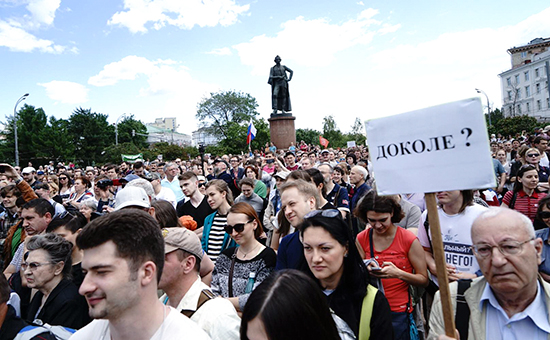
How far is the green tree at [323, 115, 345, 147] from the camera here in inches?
1803

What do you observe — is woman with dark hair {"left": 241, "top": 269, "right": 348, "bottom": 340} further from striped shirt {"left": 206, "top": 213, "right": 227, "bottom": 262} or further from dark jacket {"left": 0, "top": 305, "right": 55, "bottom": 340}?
striped shirt {"left": 206, "top": 213, "right": 227, "bottom": 262}

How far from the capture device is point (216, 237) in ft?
15.0

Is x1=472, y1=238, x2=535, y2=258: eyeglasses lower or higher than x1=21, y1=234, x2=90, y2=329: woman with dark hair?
higher

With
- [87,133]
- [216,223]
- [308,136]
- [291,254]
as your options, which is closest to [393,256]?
[291,254]

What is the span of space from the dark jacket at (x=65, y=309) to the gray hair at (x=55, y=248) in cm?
17

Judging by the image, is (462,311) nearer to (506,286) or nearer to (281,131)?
(506,286)

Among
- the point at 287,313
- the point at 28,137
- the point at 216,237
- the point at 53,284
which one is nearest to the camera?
the point at 287,313

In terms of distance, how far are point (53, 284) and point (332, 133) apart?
45609mm

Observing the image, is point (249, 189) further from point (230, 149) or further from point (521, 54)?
point (521, 54)

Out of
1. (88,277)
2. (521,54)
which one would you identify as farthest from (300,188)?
(521,54)

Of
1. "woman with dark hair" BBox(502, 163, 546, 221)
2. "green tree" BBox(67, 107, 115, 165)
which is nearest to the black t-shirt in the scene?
"woman with dark hair" BBox(502, 163, 546, 221)

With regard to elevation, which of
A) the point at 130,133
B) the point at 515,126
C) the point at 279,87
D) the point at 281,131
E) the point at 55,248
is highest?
the point at 130,133

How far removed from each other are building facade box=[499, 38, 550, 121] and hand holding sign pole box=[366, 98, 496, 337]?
283 ft

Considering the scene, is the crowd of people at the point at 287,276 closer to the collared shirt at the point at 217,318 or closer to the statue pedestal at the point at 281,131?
the collared shirt at the point at 217,318
